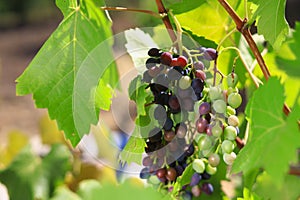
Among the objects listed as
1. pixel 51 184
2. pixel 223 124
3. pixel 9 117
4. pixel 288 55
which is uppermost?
pixel 223 124

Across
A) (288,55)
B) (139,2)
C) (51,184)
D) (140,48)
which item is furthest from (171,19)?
(139,2)

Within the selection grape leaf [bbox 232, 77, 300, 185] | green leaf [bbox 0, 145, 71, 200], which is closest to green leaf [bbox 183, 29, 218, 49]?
grape leaf [bbox 232, 77, 300, 185]

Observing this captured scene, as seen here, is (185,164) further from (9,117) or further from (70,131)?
(9,117)

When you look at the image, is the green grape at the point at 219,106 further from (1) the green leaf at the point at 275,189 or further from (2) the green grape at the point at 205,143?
(1) the green leaf at the point at 275,189

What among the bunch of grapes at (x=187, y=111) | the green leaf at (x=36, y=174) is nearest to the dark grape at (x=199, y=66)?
the bunch of grapes at (x=187, y=111)

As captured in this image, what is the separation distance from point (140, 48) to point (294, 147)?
1.20 ft

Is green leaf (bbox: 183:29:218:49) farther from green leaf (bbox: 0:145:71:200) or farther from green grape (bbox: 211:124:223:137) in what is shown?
green leaf (bbox: 0:145:71:200)

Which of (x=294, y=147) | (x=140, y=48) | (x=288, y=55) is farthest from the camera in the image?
(x=288, y=55)

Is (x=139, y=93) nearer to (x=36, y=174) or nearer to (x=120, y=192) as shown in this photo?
(x=120, y=192)

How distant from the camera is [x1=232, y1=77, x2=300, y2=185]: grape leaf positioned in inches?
20.0

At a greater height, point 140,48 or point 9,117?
point 140,48

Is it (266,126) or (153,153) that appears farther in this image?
(153,153)

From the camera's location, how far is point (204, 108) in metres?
0.69

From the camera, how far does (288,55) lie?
3.61 feet
